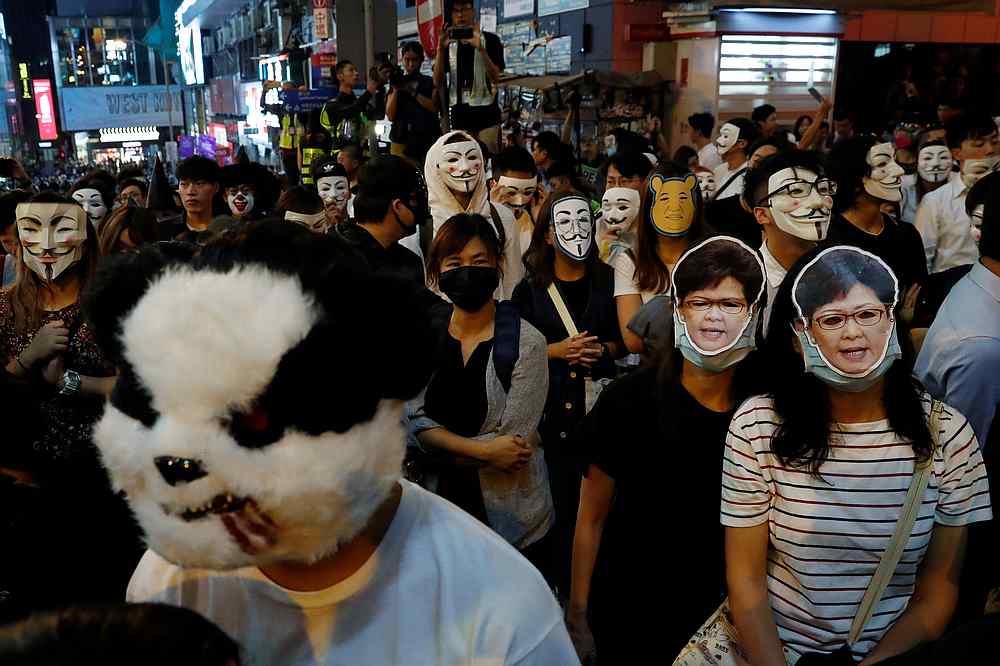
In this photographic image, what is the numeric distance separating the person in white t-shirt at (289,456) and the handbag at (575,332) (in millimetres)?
2433

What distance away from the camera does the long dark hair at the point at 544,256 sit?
4.25m

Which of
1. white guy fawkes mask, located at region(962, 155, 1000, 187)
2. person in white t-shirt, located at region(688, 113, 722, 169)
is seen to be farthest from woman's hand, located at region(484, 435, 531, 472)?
person in white t-shirt, located at region(688, 113, 722, 169)

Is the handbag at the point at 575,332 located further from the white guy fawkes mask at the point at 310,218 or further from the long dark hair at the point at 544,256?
the white guy fawkes mask at the point at 310,218

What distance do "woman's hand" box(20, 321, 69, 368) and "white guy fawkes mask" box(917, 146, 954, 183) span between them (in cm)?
608

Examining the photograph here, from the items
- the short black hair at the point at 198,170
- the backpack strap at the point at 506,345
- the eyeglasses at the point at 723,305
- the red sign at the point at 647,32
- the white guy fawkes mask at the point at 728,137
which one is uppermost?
the red sign at the point at 647,32

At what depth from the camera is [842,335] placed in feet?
7.08

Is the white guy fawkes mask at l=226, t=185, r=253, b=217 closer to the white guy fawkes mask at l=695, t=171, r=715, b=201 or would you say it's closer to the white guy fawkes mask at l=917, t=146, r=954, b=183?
the white guy fawkes mask at l=695, t=171, r=715, b=201

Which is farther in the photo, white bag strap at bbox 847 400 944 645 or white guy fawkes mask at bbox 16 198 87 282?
white guy fawkes mask at bbox 16 198 87 282

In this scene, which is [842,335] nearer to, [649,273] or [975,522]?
[975,522]

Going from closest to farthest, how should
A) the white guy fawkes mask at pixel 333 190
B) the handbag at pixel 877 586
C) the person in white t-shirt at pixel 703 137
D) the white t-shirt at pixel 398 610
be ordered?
the white t-shirt at pixel 398 610 < the handbag at pixel 877 586 < the white guy fawkes mask at pixel 333 190 < the person in white t-shirt at pixel 703 137

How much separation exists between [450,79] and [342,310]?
6.56m

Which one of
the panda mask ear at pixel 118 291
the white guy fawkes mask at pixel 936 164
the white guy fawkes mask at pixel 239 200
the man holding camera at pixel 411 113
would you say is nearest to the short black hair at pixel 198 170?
the white guy fawkes mask at pixel 239 200

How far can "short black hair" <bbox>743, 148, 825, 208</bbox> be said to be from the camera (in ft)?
13.4

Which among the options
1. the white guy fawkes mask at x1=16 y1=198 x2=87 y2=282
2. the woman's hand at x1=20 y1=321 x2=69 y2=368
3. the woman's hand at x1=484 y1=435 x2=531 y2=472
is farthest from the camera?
the white guy fawkes mask at x1=16 y1=198 x2=87 y2=282
